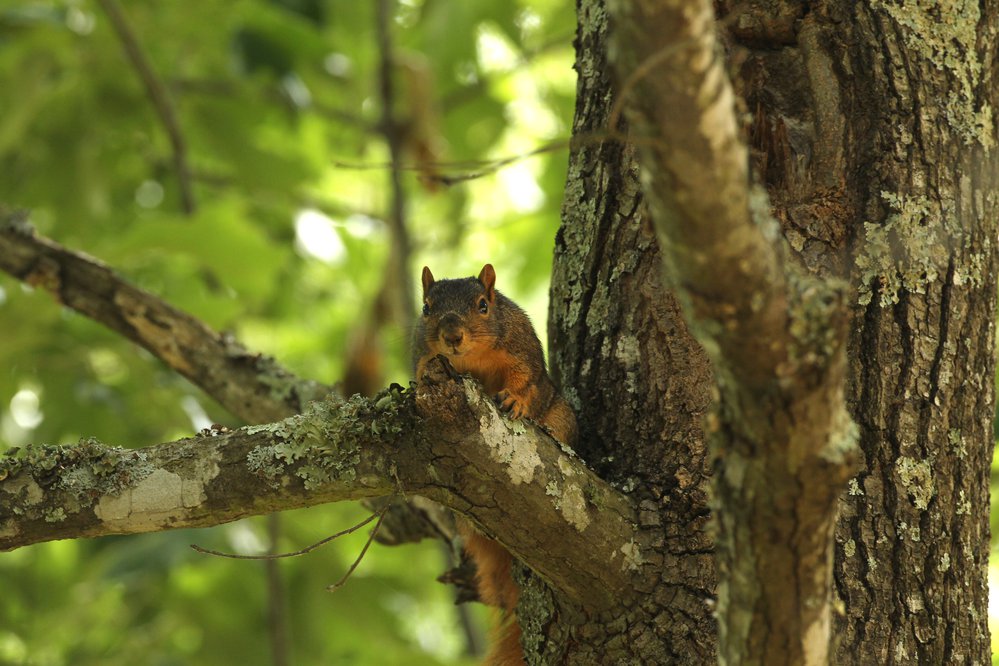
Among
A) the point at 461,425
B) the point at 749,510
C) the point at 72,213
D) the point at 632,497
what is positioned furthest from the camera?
the point at 72,213

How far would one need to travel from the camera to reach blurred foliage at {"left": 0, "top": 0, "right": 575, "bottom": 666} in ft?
11.6

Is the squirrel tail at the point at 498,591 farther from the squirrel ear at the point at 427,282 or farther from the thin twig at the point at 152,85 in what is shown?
the thin twig at the point at 152,85

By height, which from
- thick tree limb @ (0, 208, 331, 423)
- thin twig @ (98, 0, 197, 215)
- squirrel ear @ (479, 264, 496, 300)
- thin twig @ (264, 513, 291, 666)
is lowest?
thin twig @ (264, 513, 291, 666)

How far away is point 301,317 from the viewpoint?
18.1ft

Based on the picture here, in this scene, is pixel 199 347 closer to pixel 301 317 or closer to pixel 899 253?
pixel 899 253

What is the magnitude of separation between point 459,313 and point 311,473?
1123mm

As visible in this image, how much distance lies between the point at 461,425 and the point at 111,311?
137cm

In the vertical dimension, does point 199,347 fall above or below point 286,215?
below

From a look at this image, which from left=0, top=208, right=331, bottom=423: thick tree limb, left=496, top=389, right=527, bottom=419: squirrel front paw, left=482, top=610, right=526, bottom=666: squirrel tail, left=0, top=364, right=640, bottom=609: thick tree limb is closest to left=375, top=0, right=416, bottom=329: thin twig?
left=0, top=208, right=331, bottom=423: thick tree limb

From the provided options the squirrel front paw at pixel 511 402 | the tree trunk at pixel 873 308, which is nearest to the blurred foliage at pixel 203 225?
the squirrel front paw at pixel 511 402

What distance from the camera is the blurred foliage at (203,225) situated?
3539mm

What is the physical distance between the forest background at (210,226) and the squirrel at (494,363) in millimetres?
206

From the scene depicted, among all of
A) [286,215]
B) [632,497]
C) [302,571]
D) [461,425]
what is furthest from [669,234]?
[286,215]

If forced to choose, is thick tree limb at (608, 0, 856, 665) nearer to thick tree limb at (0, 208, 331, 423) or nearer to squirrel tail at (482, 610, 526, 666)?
squirrel tail at (482, 610, 526, 666)
